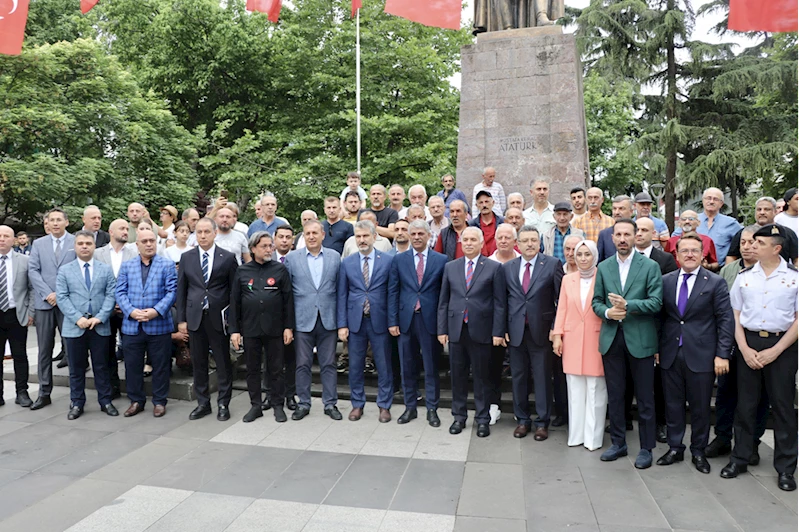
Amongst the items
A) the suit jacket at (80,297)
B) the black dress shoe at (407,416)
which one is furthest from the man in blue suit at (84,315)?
the black dress shoe at (407,416)

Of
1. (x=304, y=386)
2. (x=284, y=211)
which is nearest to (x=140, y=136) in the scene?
(x=284, y=211)

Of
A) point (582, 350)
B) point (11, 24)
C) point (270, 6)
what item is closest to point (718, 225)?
point (582, 350)

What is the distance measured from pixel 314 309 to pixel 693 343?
3631 mm

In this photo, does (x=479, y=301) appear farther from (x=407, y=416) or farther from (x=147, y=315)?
(x=147, y=315)

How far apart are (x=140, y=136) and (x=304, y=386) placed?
11759 mm

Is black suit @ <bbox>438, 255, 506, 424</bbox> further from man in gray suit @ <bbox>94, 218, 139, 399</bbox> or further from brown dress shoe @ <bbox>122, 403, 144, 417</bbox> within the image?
man in gray suit @ <bbox>94, 218, 139, 399</bbox>

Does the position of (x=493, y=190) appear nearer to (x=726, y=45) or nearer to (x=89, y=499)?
(x=89, y=499)

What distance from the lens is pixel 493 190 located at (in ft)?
29.9

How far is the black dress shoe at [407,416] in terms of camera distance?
19.8 feet

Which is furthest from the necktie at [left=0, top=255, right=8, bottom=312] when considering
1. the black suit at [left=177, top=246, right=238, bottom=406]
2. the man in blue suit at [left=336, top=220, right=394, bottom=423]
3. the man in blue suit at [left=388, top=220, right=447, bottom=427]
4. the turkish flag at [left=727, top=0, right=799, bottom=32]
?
the turkish flag at [left=727, top=0, right=799, bottom=32]

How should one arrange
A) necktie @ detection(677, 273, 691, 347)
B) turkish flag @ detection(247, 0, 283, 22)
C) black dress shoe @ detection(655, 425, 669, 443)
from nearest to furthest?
1. necktie @ detection(677, 273, 691, 347)
2. black dress shoe @ detection(655, 425, 669, 443)
3. turkish flag @ detection(247, 0, 283, 22)

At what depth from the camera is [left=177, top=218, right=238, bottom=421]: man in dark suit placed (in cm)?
623

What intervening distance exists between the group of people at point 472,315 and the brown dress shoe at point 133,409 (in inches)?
1.0

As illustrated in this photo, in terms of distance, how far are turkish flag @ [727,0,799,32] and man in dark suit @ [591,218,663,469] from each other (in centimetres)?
345
